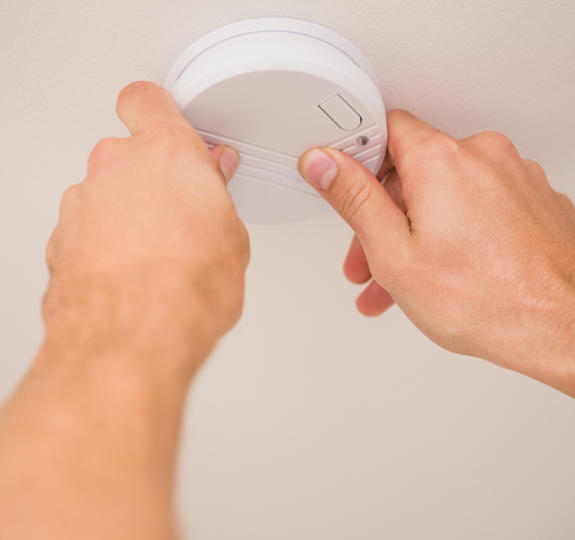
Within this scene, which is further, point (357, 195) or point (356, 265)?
point (356, 265)

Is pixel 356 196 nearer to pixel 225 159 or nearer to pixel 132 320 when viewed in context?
pixel 225 159

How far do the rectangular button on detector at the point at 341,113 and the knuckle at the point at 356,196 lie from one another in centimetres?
6

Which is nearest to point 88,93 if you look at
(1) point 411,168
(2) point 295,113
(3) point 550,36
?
(2) point 295,113

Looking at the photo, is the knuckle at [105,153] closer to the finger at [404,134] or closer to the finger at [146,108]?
the finger at [146,108]

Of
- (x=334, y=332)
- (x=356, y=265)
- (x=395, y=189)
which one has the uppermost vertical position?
(x=395, y=189)

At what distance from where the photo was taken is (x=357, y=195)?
0.53 m

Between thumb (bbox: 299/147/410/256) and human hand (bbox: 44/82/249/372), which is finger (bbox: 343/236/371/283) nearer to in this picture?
thumb (bbox: 299/147/410/256)

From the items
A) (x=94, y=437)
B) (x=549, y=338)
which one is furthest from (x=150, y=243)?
(x=549, y=338)

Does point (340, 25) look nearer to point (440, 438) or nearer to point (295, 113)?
point (295, 113)

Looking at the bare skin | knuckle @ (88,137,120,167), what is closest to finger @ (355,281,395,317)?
the bare skin

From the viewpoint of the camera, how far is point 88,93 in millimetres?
525

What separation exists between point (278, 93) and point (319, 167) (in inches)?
3.5

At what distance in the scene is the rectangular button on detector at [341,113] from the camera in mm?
460

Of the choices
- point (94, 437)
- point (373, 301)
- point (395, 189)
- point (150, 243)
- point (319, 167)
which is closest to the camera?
point (94, 437)
